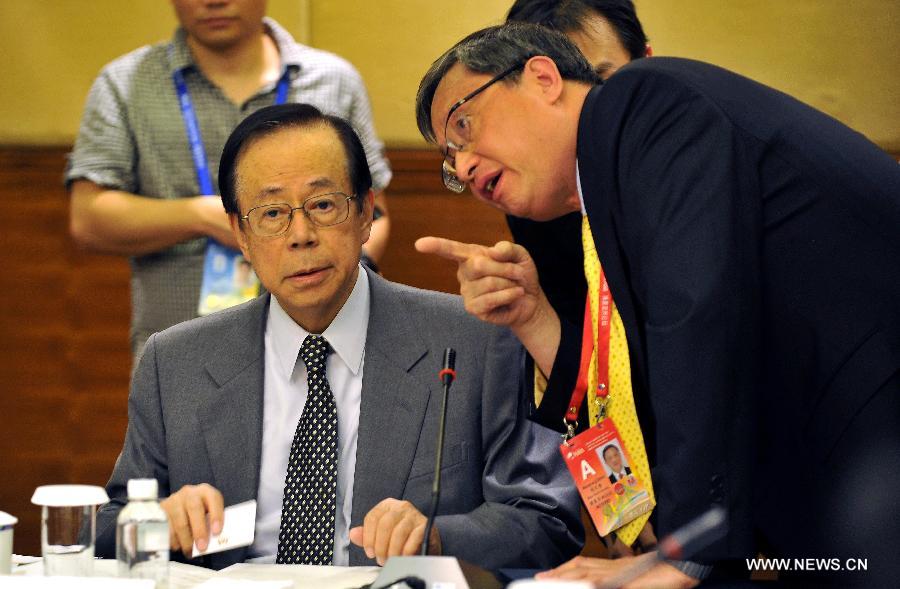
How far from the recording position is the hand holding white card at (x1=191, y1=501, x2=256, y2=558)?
1.98m

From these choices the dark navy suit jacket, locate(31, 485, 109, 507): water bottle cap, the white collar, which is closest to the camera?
the dark navy suit jacket

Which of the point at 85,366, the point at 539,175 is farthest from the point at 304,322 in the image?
the point at 85,366

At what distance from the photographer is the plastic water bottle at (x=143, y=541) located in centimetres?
177

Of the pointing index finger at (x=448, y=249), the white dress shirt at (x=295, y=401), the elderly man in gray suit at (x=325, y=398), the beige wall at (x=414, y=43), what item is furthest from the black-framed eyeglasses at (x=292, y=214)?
the beige wall at (x=414, y=43)

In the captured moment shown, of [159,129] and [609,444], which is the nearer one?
[609,444]

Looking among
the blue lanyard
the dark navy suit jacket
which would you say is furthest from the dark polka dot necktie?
the blue lanyard

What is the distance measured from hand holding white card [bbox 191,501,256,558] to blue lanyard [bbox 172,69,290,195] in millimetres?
1347

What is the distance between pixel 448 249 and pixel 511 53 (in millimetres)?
354

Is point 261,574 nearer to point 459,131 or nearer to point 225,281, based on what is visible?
point 459,131

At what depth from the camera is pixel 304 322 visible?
2.43 metres

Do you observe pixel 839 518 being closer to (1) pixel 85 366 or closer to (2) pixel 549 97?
(2) pixel 549 97

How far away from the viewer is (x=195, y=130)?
3201mm

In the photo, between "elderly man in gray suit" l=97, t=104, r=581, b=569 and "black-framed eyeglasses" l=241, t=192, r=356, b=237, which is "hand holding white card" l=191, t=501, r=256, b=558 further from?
"black-framed eyeglasses" l=241, t=192, r=356, b=237

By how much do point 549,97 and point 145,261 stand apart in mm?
1597
